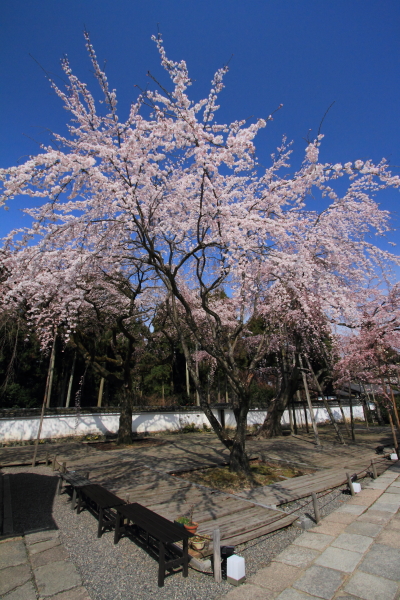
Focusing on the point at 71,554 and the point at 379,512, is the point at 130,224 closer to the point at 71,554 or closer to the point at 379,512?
the point at 71,554

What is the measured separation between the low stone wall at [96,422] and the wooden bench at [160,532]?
11.0 metres

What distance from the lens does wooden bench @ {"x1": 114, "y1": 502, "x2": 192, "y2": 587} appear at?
3182 millimetres

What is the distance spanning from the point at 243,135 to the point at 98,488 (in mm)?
6841

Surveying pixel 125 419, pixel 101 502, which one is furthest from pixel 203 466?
pixel 125 419

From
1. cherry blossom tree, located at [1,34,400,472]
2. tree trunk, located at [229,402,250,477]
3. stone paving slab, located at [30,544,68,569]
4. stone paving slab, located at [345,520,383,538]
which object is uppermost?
cherry blossom tree, located at [1,34,400,472]

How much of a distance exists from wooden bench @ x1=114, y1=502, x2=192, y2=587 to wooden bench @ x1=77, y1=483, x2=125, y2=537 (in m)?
0.21

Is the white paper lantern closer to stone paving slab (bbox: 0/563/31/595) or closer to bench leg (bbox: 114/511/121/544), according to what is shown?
bench leg (bbox: 114/511/121/544)

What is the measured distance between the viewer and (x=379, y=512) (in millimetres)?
5051

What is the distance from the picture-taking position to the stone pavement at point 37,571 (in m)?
2.95

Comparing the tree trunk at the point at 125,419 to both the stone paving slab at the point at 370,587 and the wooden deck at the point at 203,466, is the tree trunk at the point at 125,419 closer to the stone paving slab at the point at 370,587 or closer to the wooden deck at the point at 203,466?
the wooden deck at the point at 203,466

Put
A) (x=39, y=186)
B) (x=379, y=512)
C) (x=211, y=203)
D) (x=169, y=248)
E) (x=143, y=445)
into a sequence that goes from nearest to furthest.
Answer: (x=379, y=512) < (x=39, y=186) < (x=211, y=203) < (x=169, y=248) < (x=143, y=445)

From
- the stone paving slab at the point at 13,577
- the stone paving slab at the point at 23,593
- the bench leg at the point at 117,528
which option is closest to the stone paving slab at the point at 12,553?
the stone paving slab at the point at 13,577

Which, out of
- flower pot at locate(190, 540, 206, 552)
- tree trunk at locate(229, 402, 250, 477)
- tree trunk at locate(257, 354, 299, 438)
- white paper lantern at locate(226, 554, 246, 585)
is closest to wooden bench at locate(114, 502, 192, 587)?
flower pot at locate(190, 540, 206, 552)

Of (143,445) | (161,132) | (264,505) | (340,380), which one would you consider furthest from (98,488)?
(340,380)
